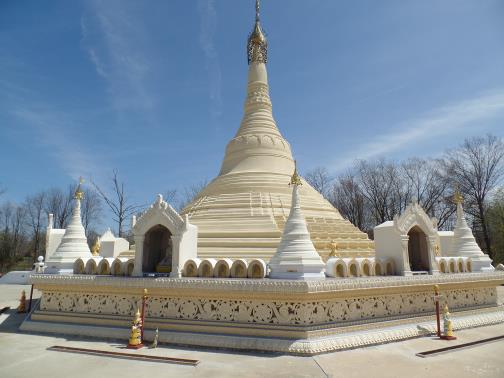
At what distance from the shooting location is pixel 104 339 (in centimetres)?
1040

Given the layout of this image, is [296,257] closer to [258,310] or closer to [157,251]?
[258,310]

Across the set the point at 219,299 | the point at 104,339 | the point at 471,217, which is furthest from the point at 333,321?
the point at 471,217

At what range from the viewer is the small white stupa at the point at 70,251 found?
12.4 meters

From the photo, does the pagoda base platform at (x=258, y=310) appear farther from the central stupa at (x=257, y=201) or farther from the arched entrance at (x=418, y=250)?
the central stupa at (x=257, y=201)

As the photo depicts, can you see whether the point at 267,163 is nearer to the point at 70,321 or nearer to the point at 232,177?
the point at 232,177

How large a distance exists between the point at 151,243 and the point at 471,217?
136 feet

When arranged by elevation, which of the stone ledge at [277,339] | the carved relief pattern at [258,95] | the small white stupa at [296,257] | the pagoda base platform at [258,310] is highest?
the carved relief pattern at [258,95]

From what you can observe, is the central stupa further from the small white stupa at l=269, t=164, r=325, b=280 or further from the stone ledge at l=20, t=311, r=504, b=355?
the stone ledge at l=20, t=311, r=504, b=355

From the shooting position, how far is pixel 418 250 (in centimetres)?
1316

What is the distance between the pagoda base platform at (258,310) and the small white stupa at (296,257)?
47cm

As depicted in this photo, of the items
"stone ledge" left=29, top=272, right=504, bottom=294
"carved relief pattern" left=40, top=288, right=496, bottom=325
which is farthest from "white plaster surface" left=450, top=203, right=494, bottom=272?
"carved relief pattern" left=40, top=288, right=496, bottom=325

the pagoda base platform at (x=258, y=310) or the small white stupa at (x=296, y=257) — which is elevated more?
the small white stupa at (x=296, y=257)

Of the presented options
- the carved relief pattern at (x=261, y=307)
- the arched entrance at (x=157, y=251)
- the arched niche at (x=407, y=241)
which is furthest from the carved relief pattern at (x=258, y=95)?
the carved relief pattern at (x=261, y=307)

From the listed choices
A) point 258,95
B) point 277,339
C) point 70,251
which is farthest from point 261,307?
point 258,95
